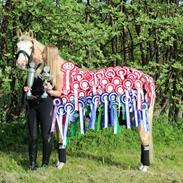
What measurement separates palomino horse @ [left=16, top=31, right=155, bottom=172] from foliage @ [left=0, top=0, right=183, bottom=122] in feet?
5.68

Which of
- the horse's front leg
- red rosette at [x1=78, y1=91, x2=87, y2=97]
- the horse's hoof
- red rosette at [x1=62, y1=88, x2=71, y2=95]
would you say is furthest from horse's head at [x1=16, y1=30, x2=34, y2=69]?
the horse's front leg

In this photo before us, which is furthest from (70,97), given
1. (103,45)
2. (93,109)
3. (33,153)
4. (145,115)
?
(103,45)

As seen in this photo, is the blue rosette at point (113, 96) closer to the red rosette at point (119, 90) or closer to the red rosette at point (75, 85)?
the red rosette at point (119, 90)

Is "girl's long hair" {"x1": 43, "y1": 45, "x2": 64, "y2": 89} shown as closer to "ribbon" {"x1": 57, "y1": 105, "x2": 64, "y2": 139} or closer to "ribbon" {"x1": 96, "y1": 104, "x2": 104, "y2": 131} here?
"ribbon" {"x1": 57, "y1": 105, "x2": 64, "y2": 139}

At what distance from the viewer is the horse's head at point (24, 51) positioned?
685 centimetres

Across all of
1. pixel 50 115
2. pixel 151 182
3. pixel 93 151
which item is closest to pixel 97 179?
pixel 151 182

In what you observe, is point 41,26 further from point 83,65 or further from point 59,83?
point 59,83

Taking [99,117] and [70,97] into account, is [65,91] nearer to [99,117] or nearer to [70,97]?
[70,97]

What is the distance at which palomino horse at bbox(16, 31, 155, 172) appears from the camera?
742cm

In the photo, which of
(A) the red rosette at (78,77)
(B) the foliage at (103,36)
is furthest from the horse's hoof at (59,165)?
(B) the foliage at (103,36)

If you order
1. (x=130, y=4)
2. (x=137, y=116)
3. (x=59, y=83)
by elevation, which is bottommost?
(x=137, y=116)

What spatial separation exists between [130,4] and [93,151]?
3270mm

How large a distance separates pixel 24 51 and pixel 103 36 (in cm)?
274

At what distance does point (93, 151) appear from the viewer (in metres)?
9.37
